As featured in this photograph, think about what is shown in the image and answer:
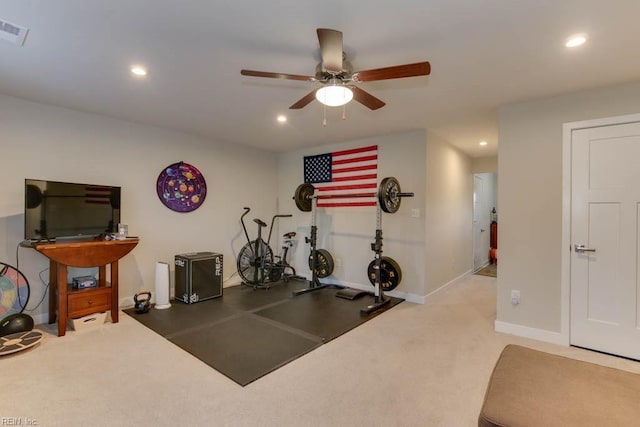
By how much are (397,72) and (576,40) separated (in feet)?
4.26

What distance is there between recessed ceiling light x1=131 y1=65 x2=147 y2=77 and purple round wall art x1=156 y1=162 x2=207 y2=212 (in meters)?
2.00

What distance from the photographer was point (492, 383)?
1.36 meters

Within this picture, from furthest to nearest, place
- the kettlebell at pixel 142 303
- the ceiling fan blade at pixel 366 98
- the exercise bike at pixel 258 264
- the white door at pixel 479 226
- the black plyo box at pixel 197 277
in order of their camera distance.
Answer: the white door at pixel 479 226, the exercise bike at pixel 258 264, the black plyo box at pixel 197 277, the kettlebell at pixel 142 303, the ceiling fan blade at pixel 366 98

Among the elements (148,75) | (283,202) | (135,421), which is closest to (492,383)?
(135,421)

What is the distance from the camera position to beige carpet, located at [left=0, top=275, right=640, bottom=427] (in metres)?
1.93

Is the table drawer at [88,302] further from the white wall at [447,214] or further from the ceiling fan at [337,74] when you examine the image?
the white wall at [447,214]

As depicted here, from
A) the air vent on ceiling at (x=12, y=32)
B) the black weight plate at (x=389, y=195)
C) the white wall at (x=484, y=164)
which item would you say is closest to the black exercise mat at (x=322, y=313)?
the black weight plate at (x=389, y=195)

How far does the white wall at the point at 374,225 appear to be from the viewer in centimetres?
445

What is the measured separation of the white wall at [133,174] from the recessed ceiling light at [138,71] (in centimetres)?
171

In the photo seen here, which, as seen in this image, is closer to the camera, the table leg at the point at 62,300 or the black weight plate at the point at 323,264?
the table leg at the point at 62,300

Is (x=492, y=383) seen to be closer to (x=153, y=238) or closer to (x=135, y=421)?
(x=135, y=421)

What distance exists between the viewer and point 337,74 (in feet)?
6.97

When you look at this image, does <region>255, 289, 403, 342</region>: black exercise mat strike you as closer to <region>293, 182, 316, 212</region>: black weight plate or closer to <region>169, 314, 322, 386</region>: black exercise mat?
<region>169, 314, 322, 386</region>: black exercise mat

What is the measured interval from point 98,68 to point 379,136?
3.61 metres
